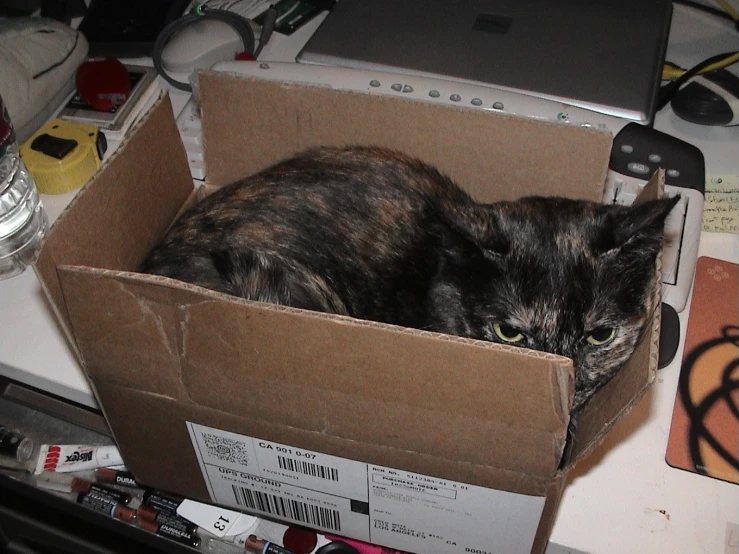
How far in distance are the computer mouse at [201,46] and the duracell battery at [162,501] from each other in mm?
784

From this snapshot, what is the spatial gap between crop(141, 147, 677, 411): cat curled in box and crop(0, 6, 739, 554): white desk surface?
0.12 meters

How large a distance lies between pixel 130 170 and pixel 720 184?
906 millimetres

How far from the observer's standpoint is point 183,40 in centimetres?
137

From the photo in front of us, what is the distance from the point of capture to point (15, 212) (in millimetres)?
1087

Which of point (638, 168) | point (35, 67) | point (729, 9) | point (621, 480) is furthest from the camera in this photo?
point (729, 9)

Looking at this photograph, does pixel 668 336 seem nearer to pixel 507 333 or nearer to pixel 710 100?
pixel 507 333

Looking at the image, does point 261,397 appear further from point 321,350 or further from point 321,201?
point 321,201

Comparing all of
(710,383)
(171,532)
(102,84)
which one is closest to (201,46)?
(102,84)

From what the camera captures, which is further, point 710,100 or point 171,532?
point 710,100

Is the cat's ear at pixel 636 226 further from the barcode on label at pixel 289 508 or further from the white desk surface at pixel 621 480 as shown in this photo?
the barcode on label at pixel 289 508

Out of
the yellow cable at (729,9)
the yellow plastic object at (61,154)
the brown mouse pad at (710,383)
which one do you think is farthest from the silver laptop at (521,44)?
the yellow plastic object at (61,154)

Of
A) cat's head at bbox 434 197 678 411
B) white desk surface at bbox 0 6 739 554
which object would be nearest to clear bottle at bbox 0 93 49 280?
white desk surface at bbox 0 6 739 554

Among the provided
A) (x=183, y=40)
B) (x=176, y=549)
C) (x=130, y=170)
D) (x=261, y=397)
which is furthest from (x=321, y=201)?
(x=183, y=40)

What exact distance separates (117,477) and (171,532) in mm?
122
